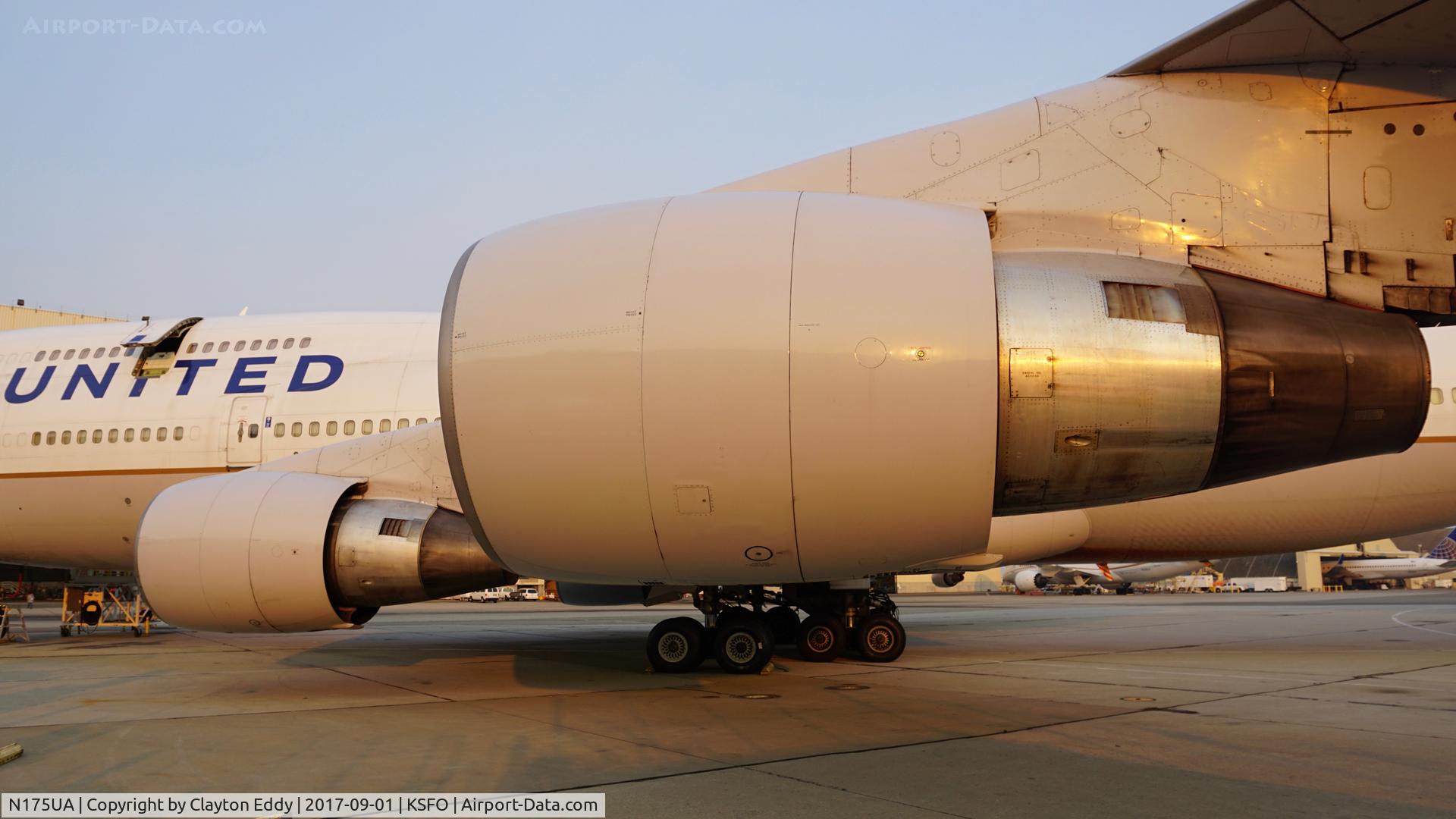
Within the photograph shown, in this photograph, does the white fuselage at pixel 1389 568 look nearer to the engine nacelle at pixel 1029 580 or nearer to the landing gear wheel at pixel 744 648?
the engine nacelle at pixel 1029 580

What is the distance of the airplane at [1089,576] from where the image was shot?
58.6m

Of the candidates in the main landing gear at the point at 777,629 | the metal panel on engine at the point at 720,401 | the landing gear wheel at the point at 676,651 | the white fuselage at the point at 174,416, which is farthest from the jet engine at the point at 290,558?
the white fuselage at the point at 174,416

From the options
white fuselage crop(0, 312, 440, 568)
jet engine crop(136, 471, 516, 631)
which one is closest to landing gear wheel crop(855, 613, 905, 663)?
jet engine crop(136, 471, 516, 631)

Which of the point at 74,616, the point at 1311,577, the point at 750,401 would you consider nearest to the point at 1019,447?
the point at 750,401

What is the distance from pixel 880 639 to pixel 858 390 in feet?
24.4

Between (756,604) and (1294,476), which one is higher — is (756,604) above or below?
below

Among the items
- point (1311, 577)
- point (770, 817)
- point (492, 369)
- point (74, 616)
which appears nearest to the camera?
point (770, 817)

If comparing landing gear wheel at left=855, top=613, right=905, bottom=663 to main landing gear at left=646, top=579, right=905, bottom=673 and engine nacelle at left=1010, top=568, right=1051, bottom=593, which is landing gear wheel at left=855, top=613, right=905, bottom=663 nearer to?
main landing gear at left=646, top=579, right=905, bottom=673

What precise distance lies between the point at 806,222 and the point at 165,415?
1279 cm

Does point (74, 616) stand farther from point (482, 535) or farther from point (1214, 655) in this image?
point (1214, 655)

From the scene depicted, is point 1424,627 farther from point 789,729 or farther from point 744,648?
point 789,729

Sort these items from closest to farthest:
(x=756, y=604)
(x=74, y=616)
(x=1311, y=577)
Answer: (x=756, y=604), (x=74, y=616), (x=1311, y=577)

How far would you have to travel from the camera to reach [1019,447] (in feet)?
21.5

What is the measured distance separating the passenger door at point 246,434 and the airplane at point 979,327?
9.50 metres
